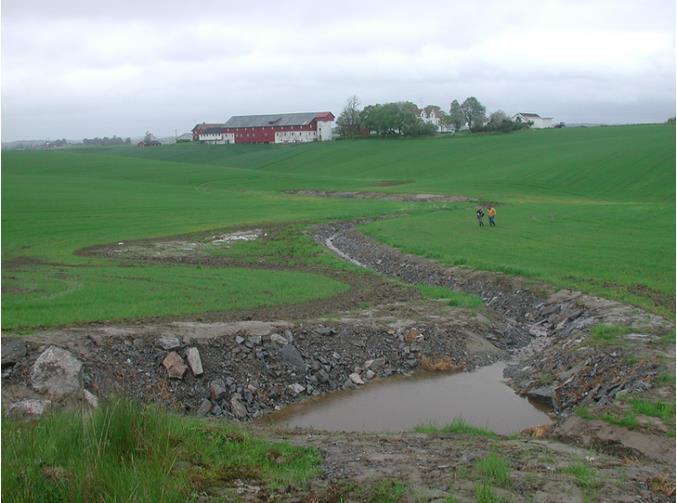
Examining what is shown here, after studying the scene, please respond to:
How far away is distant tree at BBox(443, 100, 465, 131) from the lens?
171125 mm

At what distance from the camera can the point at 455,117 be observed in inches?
6747

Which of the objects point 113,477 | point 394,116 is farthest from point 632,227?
point 394,116

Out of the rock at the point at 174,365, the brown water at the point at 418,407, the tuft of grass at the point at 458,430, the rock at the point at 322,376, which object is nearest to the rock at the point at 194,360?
the rock at the point at 174,365

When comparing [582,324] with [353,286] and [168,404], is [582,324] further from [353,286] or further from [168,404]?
[168,404]

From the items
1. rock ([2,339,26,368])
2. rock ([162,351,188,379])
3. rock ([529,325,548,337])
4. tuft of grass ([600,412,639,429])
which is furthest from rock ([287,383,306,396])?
rock ([529,325,548,337])

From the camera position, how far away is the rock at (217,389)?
16453mm

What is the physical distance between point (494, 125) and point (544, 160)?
189ft

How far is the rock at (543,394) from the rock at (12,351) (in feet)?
42.7

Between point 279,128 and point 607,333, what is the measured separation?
17201cm

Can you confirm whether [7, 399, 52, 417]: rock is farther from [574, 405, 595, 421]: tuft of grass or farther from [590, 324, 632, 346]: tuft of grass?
[590, 324, 632, 346]: tuft of grass

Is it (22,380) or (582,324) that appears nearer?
(22,380)

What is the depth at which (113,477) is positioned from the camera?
22.0ft

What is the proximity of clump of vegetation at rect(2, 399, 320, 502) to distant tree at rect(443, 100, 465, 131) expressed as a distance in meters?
168

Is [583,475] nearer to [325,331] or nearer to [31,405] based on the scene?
[31,405]
